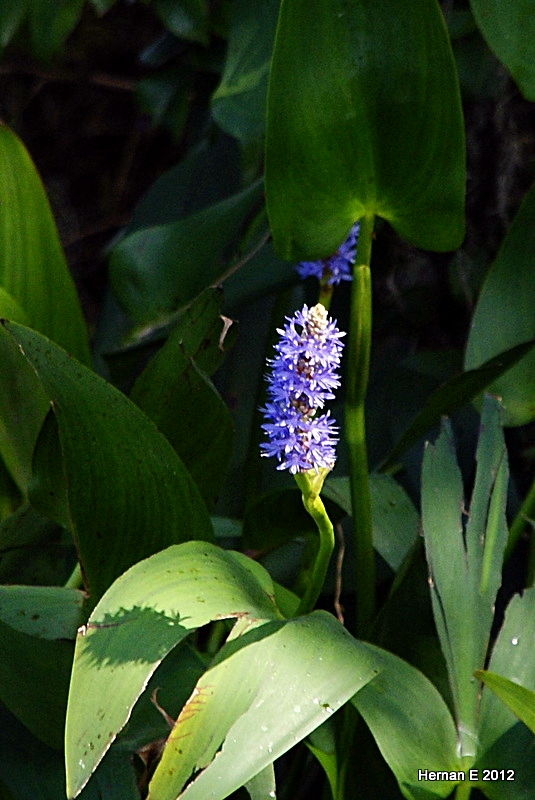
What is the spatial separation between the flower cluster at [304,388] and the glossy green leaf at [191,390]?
19 cm

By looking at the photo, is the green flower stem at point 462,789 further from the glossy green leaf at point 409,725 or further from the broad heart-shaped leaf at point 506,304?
the broad heart-shaped leaf at point 506,304

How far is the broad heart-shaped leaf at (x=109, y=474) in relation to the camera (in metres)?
0.53

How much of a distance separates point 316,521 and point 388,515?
250 millimetres

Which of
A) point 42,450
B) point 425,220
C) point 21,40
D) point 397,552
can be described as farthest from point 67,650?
point 21,40

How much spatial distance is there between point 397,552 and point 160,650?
33cm

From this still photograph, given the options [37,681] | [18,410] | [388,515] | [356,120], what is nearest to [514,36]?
[356,120]

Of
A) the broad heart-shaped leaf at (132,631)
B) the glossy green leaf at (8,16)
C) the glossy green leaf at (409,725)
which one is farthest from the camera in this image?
the glossy green leaf at (8,16)

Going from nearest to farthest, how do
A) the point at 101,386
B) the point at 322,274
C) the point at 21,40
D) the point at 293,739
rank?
the point at 293,739, the point at 101,386, the point at 322,274, the point at 21,40

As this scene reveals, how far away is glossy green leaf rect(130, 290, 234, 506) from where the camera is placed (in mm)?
644

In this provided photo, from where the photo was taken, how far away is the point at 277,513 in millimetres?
670

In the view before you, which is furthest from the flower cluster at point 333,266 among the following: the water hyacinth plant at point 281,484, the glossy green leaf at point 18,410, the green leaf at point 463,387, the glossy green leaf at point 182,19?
the glossy green leaf at point 182,19

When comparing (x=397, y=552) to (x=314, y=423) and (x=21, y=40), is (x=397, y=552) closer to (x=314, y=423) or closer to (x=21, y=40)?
(x=314, y=423)

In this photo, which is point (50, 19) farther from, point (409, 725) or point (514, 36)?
point (409, 725)

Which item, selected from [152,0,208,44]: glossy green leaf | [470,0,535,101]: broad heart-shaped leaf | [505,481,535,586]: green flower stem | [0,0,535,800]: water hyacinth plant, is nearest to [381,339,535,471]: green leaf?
[0,0,535,800]: water hyacinth plant
